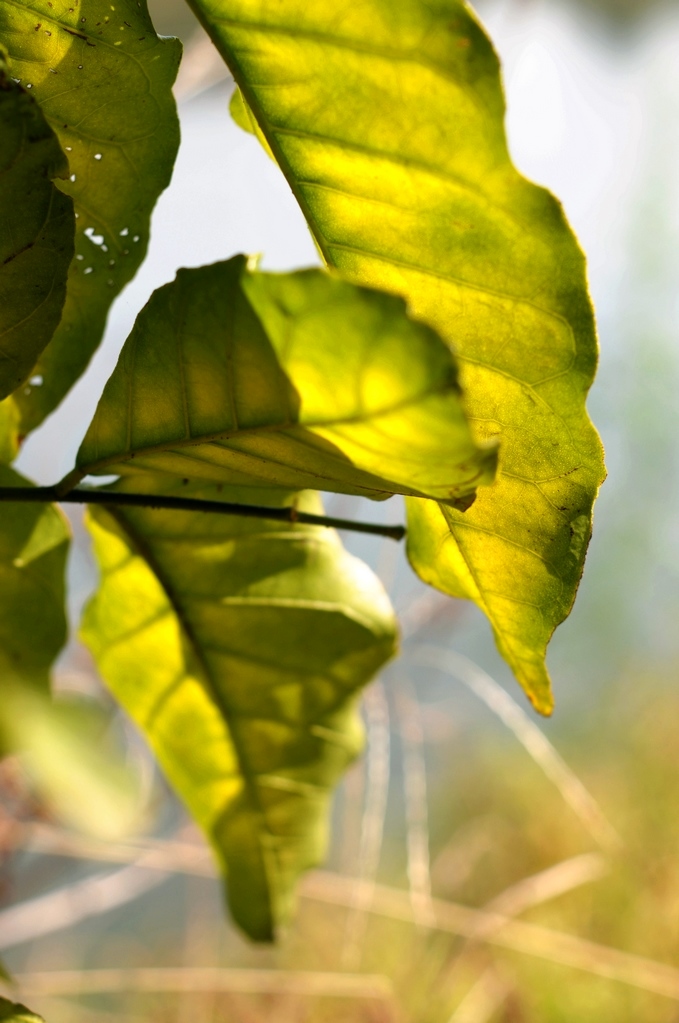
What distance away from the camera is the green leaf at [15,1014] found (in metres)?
0.35

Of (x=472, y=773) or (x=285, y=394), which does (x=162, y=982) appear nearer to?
(x=285, y=394)

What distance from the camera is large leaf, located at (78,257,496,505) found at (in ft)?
0.80

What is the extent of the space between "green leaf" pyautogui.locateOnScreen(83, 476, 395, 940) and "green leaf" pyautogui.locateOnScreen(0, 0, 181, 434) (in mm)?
85

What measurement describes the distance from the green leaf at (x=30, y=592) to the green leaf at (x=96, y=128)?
0.06 metres

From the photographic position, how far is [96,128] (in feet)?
1.33

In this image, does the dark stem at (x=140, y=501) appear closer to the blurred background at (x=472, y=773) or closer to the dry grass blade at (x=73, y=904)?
the blurred background at (x=472, y=773)

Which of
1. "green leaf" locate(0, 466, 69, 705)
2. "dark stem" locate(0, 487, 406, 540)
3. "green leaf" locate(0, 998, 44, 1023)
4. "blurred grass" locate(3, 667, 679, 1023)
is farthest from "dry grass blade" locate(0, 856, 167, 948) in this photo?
"dark stem" locate(0, 487, 406, 540)

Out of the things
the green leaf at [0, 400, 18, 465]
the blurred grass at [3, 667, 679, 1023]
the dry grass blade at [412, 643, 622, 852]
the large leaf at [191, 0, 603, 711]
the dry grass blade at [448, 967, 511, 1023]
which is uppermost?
the large leaf at [191, 0, 603, 711]

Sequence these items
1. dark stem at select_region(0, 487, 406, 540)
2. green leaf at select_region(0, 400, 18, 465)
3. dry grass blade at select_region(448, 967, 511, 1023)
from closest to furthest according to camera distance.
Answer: dark stem at select_region(0, 487, 406, 540), green leaf at select_region(0, 400, 18, 465), dry grass blade at select_region(448, 967, 511, 1023)

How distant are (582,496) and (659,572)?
2.81 metres

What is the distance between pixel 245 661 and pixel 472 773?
87.6 inches

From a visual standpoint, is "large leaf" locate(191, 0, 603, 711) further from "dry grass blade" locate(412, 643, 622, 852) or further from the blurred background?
"dry grass blade" locate(412, 643, 622, 852)

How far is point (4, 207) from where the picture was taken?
0.30 meters

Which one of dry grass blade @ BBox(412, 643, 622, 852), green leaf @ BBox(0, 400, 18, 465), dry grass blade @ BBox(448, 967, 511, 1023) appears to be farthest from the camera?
dry grass blade @ BBox(448, 967, 511, 1023)
